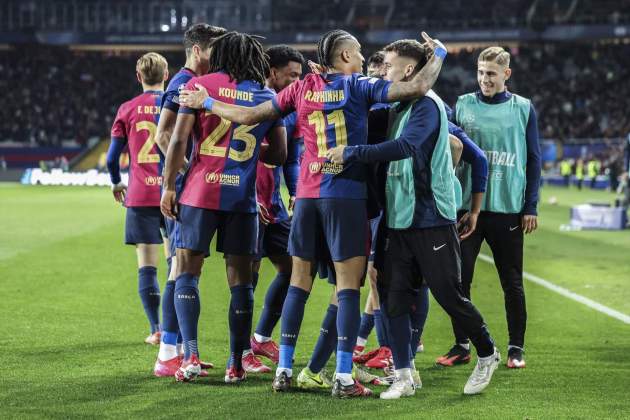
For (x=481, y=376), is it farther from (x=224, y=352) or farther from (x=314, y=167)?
(x=224, y=352)

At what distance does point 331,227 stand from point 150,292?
2.50 m

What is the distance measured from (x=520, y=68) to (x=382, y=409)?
5445 centimetres

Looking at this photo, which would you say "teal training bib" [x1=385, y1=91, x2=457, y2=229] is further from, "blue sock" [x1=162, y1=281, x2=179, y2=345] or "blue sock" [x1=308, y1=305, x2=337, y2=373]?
"blue sock" [x1=162, y1=281, x2=179, y2=345]

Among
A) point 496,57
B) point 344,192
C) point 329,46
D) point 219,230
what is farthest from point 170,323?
point 496,57

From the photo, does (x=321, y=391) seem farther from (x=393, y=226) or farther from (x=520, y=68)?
(x=520, y=68)

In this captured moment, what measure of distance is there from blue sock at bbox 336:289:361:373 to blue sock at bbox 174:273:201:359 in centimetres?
94

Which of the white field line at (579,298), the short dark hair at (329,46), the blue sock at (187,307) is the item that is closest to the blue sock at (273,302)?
the blue sock at (187,307)

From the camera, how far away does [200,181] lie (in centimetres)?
604

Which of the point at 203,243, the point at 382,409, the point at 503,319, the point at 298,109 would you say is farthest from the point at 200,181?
the point at 503,319

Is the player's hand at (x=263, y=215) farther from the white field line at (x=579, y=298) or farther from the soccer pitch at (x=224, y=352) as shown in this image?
the white field line at (x=579, y=298)

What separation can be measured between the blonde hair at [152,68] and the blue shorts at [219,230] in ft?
5.55

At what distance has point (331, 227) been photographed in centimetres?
566

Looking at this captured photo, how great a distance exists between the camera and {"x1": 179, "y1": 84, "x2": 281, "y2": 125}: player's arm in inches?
230

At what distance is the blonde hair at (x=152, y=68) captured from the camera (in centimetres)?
741
